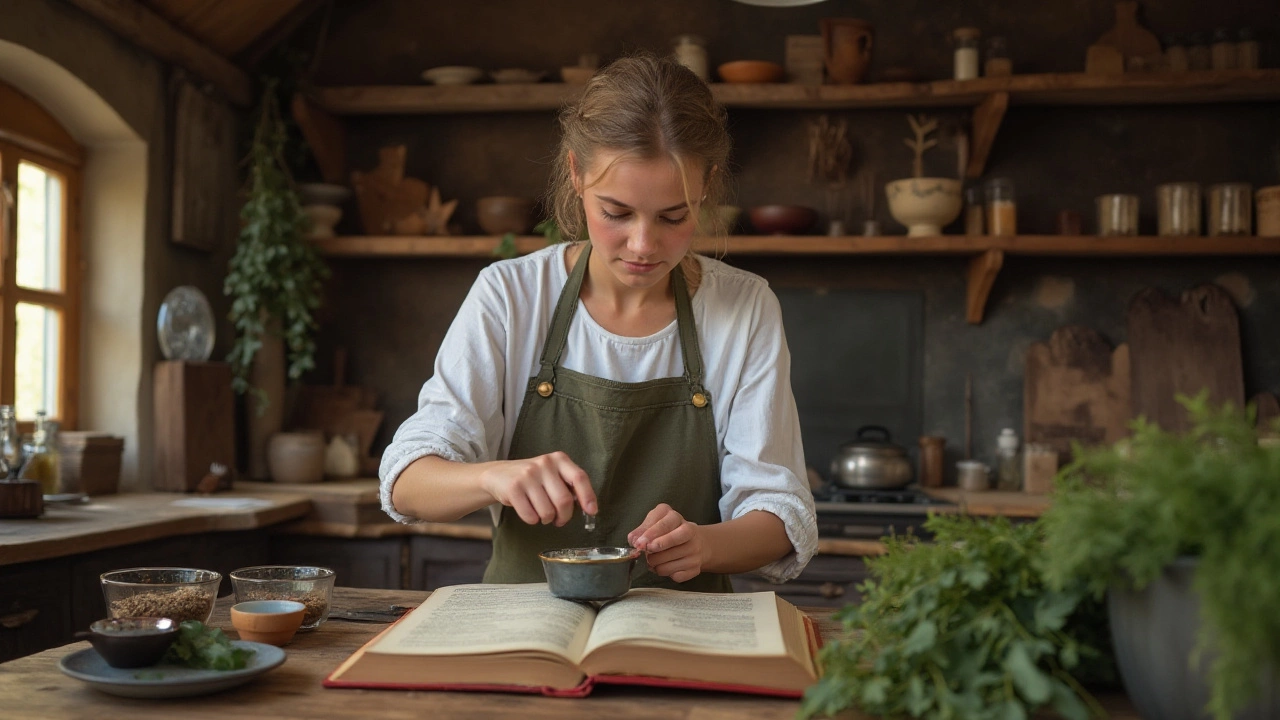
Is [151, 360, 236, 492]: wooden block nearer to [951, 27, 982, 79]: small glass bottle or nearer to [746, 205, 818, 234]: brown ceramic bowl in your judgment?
[746, 205, 818, 234]: brown ceramic bowl

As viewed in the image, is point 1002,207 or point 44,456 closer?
point 44,456

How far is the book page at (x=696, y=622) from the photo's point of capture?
1.17 m

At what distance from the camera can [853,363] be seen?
4246 mm

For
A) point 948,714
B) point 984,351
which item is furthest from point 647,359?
point 984,351

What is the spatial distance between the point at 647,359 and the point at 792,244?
2048mm

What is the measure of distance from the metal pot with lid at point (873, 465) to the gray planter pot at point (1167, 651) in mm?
2752

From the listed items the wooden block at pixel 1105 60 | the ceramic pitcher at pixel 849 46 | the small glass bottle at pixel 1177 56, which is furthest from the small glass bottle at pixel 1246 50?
the ceramic pitcher at pixel 849 46

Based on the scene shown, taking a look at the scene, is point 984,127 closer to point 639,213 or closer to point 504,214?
point 504,214

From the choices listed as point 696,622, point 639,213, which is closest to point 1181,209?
point 639,213

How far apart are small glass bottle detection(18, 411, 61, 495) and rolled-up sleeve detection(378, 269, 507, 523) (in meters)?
1.64

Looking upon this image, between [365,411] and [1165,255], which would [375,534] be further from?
[1165,255]

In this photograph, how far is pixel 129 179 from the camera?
3633mm

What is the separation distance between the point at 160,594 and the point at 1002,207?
3.25 meters

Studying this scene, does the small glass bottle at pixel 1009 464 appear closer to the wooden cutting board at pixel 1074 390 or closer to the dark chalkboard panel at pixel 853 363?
the wooden cutting board at pixel 1074 390
